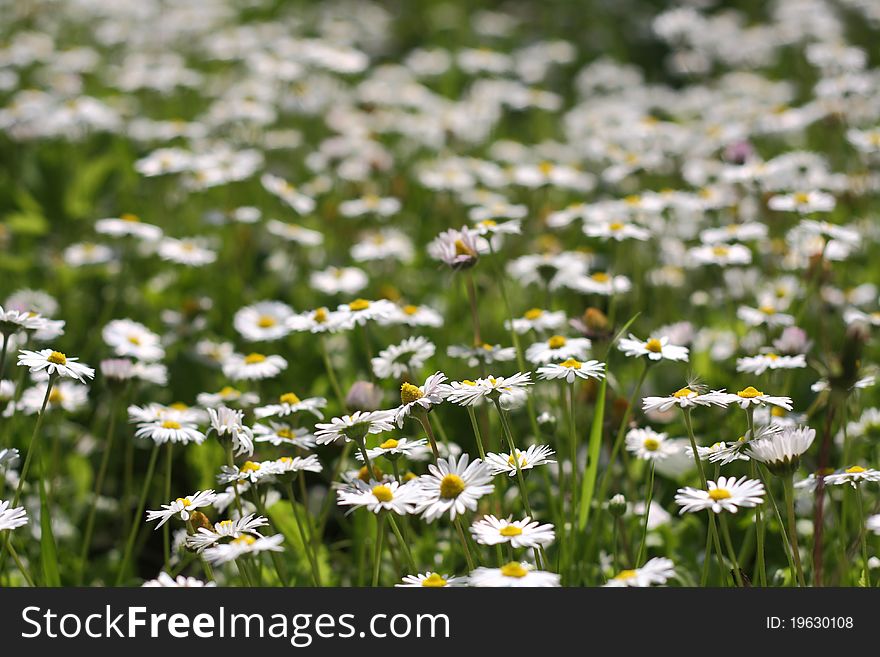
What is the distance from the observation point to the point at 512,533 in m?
1.43

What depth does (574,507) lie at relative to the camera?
1.75m

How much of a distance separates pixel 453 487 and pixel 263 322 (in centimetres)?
117

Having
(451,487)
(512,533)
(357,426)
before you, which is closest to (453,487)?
(451,487)

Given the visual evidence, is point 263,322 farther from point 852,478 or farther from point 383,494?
point 852,478

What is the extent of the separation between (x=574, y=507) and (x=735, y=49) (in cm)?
384

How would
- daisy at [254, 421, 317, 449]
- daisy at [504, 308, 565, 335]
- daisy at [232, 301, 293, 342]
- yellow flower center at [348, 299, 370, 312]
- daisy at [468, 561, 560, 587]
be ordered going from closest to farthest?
daisy at [468, 561, 560, 587], daisy at [254, 421, 317, 449], yellow flower center at [348, 299, 370, 312], daisy at [504, 308, 565, 335], daisy at [232, 301, 293, 342]

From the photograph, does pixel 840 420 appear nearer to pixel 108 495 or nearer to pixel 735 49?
pixel 108 495

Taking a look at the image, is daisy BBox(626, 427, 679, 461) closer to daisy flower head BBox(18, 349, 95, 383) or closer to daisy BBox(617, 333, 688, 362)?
daisy BBox(617, 333, 688, 362)

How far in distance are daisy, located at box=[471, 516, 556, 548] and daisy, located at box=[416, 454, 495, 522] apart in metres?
0.04

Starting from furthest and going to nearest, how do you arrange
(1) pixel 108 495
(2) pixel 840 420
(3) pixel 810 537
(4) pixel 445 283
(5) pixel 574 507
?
(4) pixel 445 283
(1) pixel 108 495
(2) pixel 840 420
(3) pixel 810 537
(5) pixel 574 507

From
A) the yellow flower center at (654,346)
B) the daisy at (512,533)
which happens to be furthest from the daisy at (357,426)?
the yellow flower center at (654,346)

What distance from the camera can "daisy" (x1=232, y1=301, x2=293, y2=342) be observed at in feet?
7.79

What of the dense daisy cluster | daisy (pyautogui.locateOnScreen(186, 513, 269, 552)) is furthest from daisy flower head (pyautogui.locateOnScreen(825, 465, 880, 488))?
daisy (pyautogui.locateOnScreen(186, 513, 269, 552))
